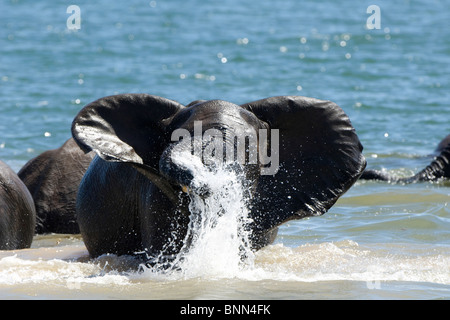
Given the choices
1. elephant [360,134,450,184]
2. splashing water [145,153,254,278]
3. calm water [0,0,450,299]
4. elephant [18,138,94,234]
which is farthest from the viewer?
elephant [360,134,450,184]

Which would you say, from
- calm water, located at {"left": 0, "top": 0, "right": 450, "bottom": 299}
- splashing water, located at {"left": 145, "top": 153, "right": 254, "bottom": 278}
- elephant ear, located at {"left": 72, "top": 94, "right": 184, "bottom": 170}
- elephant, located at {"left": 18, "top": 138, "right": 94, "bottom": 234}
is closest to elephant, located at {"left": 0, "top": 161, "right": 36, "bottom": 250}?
calm water, located at {"left": 0, "top": 0, "right": 450, "bottom": 299}

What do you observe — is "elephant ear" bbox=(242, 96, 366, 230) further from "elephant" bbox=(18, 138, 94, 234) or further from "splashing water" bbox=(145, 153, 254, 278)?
"elephant" bbox=(18, 138, 94, 234)

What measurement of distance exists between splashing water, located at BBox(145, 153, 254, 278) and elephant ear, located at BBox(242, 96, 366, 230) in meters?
0.23

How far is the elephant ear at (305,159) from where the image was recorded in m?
7.59

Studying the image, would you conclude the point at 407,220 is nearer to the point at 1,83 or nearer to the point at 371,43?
the point at 1,83

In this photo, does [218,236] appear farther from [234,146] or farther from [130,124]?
[130,124]

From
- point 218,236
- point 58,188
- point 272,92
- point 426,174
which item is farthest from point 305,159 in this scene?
point 272,92

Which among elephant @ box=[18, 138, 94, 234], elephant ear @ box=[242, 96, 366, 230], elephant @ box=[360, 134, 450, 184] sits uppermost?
elephant ear @ box=[242, 96, 366, 230]

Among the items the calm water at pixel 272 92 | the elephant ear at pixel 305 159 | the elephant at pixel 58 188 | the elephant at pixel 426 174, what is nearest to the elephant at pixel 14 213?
the calm water at pixel 272 92

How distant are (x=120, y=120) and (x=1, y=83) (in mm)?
17113

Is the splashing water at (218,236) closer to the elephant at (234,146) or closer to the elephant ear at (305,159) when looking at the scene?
the elephant at (234,146)

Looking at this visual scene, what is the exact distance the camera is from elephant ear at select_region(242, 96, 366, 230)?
24.9ft

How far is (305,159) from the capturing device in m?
7.75

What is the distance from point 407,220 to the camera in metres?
10.1
